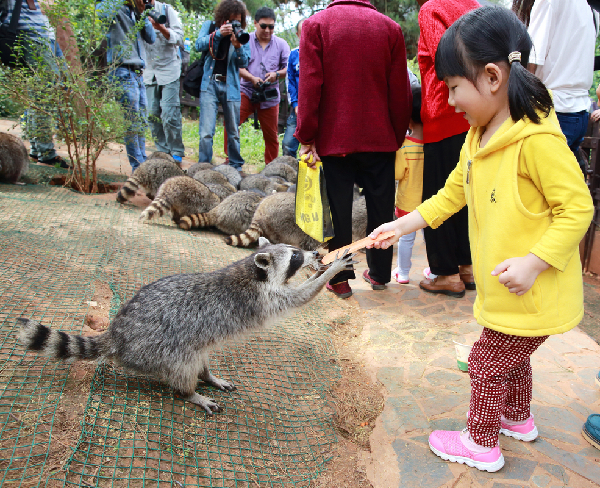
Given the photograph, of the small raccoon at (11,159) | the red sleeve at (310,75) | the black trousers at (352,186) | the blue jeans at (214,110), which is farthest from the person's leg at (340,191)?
the small raccoon at (11,159)

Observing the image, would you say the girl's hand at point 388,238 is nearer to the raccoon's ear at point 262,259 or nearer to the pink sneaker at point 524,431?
the raccoon's ear at point 262,259

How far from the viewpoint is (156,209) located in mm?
5738

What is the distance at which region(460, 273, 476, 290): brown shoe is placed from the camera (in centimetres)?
443

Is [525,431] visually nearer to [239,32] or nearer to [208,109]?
[208,109]

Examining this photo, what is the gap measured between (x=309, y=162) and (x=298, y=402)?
6.93 feet

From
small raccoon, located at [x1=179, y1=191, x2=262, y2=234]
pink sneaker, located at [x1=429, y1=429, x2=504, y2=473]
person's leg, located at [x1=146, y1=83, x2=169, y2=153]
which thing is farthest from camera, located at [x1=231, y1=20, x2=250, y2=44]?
pink sneaker, located at [x1=429, y1=429, x2=504, y2=473]

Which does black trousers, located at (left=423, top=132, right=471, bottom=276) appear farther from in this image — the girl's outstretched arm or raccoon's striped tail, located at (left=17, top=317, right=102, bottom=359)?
raccoon's striped tail, located at (left=17, top=317, right=102, bottom=359)

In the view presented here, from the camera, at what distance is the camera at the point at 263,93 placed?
7891mm

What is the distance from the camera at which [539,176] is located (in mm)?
1770

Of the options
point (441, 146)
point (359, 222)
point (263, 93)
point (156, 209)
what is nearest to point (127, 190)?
point (156, 209)

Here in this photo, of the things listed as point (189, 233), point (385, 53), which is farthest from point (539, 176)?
point (189, 233)

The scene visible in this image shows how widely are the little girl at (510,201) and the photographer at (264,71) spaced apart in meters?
6.43

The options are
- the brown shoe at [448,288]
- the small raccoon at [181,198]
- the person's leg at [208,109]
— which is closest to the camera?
the brown shoe at [448,288]

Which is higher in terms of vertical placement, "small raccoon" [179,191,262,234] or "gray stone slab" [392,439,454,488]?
"gray stone slab" [392,439,454,488]
